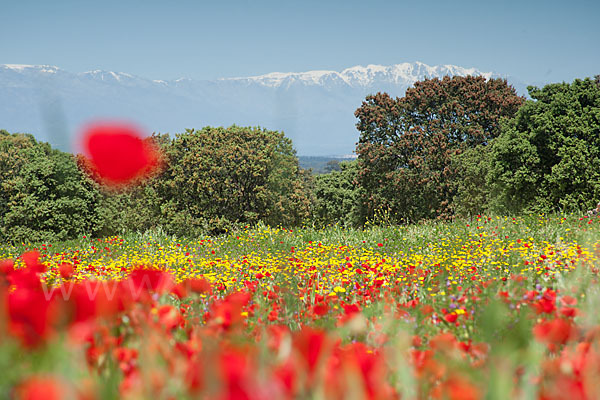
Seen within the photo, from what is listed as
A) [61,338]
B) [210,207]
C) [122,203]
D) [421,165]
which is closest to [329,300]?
[61,338]

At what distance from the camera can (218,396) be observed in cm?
98

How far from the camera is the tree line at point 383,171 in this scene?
19125mm

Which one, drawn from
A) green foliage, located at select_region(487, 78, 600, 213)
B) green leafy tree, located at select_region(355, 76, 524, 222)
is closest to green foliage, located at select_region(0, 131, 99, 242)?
green leafy tree, located at select_region(355, 76, 524, 222)

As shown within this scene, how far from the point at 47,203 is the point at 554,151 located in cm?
2499

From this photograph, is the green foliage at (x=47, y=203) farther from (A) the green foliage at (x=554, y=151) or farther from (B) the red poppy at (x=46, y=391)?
(B) the red poppy at (x=46, y=391)

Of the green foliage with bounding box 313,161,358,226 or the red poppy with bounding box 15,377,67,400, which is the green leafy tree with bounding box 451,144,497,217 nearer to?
the green foliage with bounding box 313,161,358,226

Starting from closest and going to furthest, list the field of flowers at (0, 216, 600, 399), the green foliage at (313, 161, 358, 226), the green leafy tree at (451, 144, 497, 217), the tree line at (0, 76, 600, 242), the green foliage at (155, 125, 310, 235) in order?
the field of flowers at (0, 216, 600, 399)
the tree line at (0, 76, 600, 242)
the green foliage at (155, 125, 310, 235)
the green leafy tree at (451, 144, 497, 217)
the green foliage at (313, 161, 358, 226)

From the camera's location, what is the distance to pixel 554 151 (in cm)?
1902

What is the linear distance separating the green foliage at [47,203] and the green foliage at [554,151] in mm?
21675

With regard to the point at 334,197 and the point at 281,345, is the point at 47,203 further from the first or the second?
the point at 281,345

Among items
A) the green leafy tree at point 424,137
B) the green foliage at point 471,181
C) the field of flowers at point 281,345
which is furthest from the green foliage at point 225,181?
the field of flowers at point 281,345

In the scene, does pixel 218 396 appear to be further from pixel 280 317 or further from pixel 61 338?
pixel 280 317

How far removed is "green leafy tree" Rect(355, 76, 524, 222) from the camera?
82.8 feet

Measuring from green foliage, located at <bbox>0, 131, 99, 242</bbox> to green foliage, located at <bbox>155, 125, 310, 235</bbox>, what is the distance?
7.09 m
